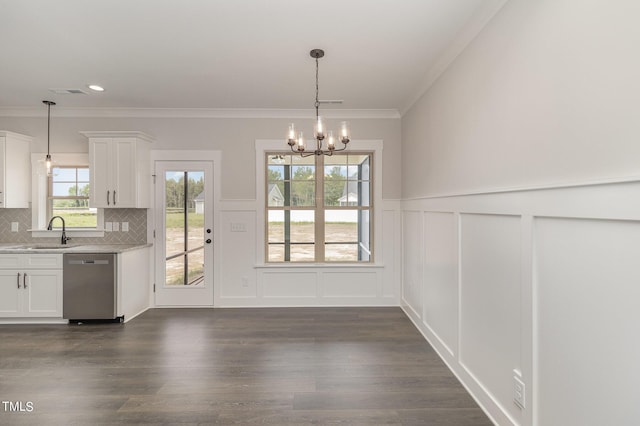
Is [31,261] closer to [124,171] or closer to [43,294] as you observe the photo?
[43,294]

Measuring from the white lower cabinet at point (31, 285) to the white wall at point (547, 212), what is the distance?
14.4 feet

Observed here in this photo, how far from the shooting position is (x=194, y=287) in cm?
432

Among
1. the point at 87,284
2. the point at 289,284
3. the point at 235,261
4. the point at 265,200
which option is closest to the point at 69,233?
the point at 87,284

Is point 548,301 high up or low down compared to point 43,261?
up

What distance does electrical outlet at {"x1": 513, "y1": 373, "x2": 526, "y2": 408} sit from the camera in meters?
1.73

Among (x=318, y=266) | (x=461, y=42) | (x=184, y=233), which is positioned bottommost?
(x=318, y=266)

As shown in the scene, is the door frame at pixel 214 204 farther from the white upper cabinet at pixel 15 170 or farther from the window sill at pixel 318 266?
the white upper cabinet at pixel 15 170

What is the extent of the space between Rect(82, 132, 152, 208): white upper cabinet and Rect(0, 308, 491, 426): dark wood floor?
1545 mm

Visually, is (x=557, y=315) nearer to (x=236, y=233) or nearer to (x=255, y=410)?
(x=255, y=410)

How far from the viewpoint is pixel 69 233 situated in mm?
4219

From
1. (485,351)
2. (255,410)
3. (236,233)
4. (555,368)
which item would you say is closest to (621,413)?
(555,368)

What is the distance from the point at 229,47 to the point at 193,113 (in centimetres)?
193

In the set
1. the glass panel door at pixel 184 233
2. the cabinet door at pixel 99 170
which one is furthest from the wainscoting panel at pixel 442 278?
the cabinet door at pixel 99 170

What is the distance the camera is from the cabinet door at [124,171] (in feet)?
13.0
